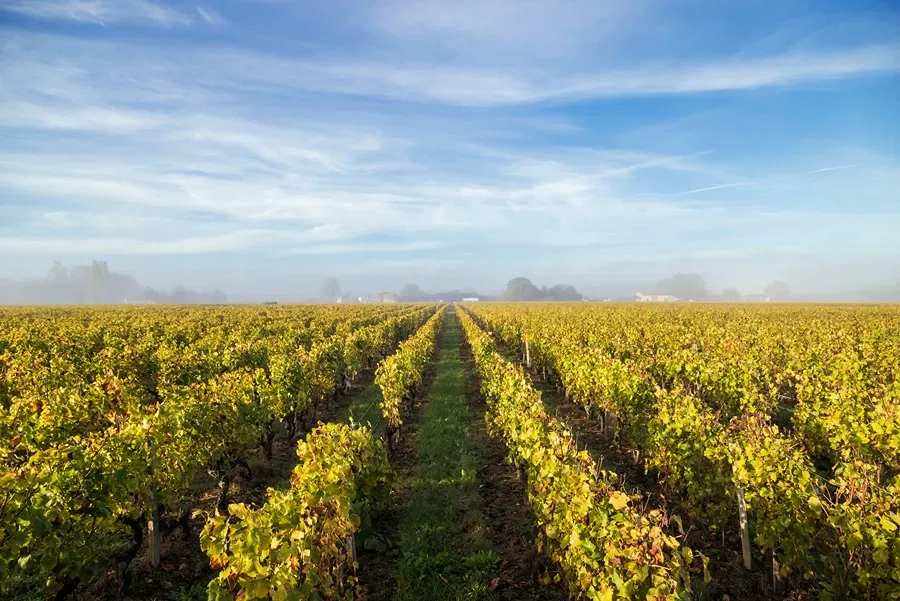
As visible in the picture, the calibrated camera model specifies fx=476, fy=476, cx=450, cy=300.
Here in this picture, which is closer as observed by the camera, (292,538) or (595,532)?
(292,538)

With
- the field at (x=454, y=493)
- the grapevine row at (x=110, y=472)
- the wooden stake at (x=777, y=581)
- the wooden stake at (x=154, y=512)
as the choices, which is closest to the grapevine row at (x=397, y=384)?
the field at (x=454, y=493)

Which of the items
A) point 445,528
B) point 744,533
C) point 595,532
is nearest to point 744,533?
point 744,533

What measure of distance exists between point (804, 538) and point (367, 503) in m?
5.89

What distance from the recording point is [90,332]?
2372 centimetres

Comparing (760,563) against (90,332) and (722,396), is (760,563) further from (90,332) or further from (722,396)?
(90,332)

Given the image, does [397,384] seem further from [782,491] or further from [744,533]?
[782,491]

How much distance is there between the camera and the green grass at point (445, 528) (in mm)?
6535

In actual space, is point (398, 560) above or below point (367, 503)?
below

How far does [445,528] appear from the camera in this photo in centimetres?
803

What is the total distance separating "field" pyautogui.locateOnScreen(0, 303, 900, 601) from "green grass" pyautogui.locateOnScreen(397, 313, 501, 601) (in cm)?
5

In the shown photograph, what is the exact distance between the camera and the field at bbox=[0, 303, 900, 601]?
466cm

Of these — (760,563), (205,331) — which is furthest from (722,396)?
(205,331)

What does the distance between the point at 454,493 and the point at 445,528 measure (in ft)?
4.27

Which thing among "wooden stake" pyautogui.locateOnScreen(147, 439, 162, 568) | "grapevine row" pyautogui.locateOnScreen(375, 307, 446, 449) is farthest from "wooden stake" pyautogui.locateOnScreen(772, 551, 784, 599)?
"wooden stake" pyautogui.locateOnScreen(147, 439, 162, 568)
